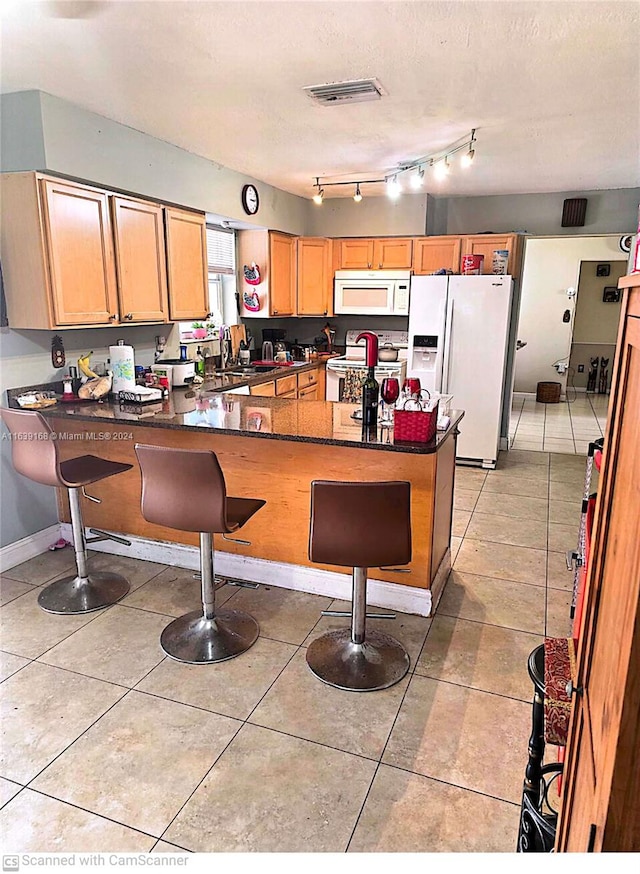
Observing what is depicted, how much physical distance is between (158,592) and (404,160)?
3.49 meters

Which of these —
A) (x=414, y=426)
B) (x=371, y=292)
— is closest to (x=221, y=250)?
(x=371, y=292)

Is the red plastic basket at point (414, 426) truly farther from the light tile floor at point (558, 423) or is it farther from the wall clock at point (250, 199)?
the light tile floor at point (558, 423)

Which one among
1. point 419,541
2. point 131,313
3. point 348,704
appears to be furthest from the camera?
point 131,313

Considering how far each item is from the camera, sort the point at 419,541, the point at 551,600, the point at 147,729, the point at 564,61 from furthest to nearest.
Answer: the point at 551,600 → the point at 419,541 → the point at 564,61 → the point at 147,729

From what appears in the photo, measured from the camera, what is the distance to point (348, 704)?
2.25 m

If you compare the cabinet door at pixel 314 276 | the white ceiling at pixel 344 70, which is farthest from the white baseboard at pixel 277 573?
the cabinet door at pixel 314 276

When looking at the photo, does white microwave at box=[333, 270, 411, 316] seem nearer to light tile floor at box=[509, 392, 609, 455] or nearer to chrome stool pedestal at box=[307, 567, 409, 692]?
light tile floor at box=[509, 392, 609, 455]

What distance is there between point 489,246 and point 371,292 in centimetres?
122

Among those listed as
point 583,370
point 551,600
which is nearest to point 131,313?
point 551,600

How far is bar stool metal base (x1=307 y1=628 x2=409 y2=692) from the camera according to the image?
236 centimetres

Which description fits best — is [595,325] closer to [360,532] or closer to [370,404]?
[370,404]

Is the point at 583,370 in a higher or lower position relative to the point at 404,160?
lower

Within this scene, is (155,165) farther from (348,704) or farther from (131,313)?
(348,704)

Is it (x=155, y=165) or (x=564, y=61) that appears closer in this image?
(x=564, y=61)
